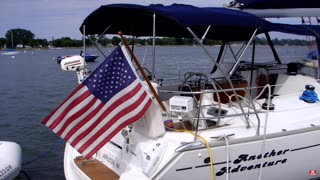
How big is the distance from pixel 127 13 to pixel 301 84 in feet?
10.00

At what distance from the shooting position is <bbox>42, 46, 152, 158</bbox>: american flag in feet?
14.2

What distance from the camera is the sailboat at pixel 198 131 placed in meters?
4.38

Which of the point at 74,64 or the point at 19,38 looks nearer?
the point at 74,64

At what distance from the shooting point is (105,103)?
171 inches

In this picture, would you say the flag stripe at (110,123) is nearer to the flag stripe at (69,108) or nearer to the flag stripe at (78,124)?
the flag stripe at (78,124)

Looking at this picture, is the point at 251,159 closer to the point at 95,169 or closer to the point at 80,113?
the point at 95,169

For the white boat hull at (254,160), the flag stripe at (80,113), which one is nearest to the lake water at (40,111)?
the white boat hull at (254,160)

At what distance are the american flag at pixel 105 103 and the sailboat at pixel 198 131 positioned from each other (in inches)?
0.6

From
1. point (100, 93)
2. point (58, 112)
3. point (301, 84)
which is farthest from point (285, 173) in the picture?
point (58, 112)

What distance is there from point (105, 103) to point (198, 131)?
4.00 ft

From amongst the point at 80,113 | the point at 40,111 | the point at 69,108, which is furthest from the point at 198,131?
the point at 40,111

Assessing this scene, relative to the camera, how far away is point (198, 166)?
4410 millimetres

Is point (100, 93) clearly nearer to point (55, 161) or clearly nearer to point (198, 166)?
point (198, 166)

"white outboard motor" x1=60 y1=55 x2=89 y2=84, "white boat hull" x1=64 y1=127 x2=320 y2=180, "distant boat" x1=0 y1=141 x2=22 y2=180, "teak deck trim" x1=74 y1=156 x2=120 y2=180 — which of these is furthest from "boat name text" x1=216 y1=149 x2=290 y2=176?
"distant boat" x1=0 y1=141 x2=22 y2=180
